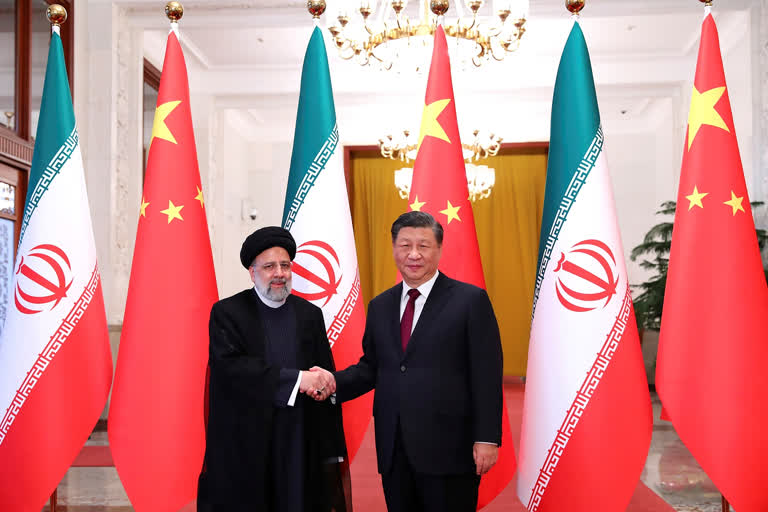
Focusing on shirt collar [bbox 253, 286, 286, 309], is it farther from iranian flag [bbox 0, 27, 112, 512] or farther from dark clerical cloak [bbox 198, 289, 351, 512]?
iranian flag [bbox 0, 27, 112, 512]

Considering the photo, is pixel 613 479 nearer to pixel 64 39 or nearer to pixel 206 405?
pixel 206 405

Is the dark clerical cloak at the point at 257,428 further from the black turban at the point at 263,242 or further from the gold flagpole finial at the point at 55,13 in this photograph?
the gold flagpole finial at the point at 55,13

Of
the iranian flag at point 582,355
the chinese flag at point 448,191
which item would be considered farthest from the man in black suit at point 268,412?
the iranian flag at point 582,355

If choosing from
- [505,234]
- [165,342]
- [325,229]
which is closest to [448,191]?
[325,229]

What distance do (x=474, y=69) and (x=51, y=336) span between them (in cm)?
577

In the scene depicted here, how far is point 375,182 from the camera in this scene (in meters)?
10.1

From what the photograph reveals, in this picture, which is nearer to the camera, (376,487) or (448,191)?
(448,191)

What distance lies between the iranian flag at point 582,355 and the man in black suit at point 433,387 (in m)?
0.44

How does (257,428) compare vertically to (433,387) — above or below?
below

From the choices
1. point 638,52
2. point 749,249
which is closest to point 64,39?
point 749,249

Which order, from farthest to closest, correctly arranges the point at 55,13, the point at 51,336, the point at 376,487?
the point at 376,487 < the point at 55,13 < the point at 51,336

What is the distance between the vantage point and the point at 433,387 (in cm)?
206

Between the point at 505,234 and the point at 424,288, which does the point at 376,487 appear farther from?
the point at 505,234

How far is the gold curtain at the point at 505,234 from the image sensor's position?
9852mm
